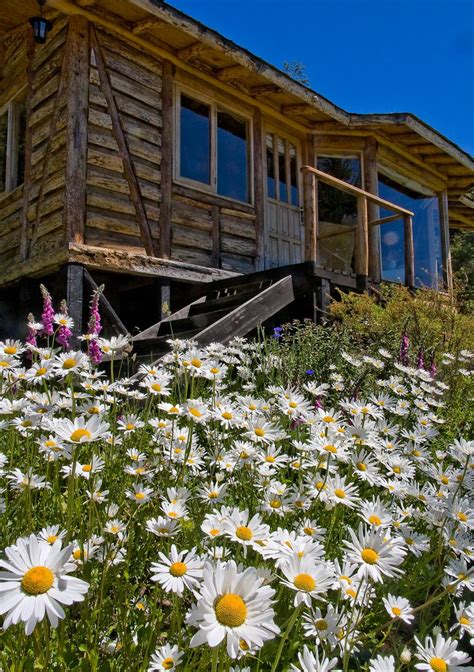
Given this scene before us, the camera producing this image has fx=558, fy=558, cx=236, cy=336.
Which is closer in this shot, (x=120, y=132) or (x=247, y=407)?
(x=247, y=407)

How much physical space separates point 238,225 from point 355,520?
6.62 metres

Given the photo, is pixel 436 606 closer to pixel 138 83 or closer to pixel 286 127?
pixel 138 83

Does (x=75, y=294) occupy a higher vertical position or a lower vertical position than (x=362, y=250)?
lower

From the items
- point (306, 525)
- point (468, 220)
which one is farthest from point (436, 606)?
point (468, 220)

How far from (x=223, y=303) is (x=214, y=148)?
10.0 ft

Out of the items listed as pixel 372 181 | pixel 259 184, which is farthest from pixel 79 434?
pixel 372 181

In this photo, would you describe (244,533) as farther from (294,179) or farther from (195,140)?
(294,179)

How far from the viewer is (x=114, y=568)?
4.67 ft

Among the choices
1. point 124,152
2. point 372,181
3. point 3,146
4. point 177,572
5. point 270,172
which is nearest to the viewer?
point 177,572

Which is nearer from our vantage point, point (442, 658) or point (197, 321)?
point (442, 658)

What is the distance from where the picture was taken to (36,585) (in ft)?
2.50

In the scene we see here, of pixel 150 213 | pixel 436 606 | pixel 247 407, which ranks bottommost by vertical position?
pixel 436 606

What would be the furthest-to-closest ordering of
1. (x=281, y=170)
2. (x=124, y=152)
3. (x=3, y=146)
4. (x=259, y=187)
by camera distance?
(x=281, y=170)
(x=259, y=187)
(x=3, y=146)
(x=124, y=152)

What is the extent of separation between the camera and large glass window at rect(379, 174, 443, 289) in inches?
432
